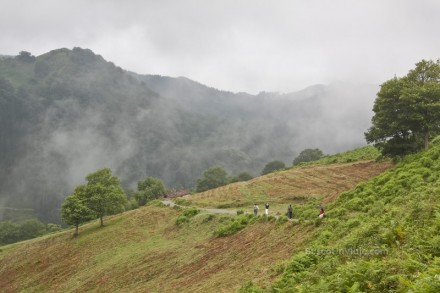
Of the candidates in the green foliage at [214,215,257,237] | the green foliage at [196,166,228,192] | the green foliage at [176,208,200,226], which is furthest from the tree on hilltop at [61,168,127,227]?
the green foliage at [196,166,228,192]

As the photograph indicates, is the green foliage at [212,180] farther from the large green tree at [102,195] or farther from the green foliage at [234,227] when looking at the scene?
the green foliage at [234,227]

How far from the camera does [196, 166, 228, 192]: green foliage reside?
127938 millimetres

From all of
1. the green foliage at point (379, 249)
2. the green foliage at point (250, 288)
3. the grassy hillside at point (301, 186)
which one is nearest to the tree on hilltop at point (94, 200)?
the grassy hillside at point (301, 186)

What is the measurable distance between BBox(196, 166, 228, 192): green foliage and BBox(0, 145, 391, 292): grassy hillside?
5937cm

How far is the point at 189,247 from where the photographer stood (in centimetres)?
3544

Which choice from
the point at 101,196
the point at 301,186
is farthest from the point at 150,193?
the point at 301,186

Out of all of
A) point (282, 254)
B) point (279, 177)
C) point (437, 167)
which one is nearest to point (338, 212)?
point (282, 254)

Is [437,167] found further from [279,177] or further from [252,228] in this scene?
[279,177]

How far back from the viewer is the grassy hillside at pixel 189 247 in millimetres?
24828

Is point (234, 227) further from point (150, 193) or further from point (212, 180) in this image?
point (212, 180)

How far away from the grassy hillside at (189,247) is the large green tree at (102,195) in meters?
2.41

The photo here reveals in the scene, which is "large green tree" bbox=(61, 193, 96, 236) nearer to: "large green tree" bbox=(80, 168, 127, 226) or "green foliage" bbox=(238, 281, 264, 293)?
"large green tree" bbox=(80, 168, 127, 226)

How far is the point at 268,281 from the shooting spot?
742 inches

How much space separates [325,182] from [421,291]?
49846mm
